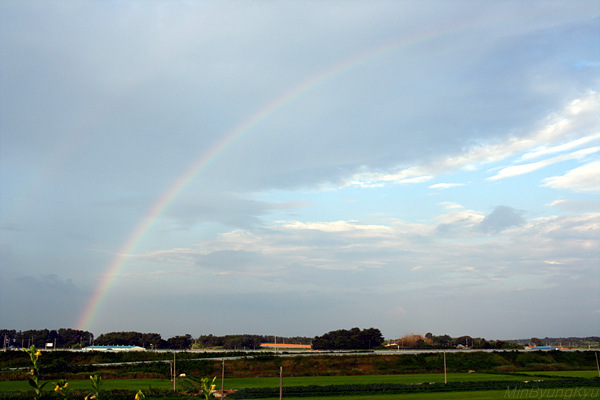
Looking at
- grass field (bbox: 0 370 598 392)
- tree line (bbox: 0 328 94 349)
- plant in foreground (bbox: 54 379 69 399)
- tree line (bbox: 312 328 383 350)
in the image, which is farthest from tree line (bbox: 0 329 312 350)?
plant in foreground (bbox: 54 379 69 399)

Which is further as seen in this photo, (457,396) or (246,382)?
(246,382)

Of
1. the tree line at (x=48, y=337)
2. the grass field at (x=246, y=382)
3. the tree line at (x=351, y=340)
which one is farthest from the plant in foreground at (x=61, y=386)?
the tree line at (x=48, y=337)

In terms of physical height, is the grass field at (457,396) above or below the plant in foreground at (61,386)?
below

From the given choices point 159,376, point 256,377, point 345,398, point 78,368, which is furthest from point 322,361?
point 345,398

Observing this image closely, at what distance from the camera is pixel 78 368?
62.7 m

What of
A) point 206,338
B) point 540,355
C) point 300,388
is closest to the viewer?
point 300,388

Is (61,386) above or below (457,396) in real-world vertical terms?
above

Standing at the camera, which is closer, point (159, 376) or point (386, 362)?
point (159, 376)

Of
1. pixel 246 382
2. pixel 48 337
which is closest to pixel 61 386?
pixel 246 382

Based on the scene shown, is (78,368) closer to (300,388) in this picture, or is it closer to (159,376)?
(159,376)

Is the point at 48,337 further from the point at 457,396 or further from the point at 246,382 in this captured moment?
the point at 457,396

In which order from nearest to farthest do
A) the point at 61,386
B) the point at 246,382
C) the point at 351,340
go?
the point at 61,386, the point at 246,382, the point at 351,340

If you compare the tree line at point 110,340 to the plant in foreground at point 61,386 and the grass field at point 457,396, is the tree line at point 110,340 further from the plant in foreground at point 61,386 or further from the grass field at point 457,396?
the plant in foreground at point 61,386

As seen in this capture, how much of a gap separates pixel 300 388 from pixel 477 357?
5342cm
